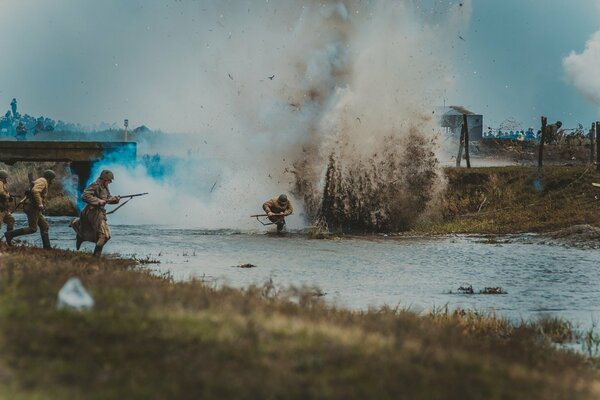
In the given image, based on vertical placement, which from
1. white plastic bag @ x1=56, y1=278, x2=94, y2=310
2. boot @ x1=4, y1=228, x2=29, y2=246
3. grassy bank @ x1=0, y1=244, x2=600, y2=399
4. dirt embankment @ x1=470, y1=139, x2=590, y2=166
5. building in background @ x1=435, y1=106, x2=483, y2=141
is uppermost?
building in background @ x1=435, y1=106, x2=483, y2=141

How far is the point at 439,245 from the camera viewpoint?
33.0 metres

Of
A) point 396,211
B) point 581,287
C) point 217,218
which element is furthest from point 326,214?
point 581,287

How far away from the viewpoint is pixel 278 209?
38.3 meters

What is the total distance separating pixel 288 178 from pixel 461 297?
2511 cm

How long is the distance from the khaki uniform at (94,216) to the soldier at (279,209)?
14600 millimetres

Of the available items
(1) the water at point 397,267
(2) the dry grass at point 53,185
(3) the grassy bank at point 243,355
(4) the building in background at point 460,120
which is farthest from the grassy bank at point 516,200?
(4) the building in background at point 460,120

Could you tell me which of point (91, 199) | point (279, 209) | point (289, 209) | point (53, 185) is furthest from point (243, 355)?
point (53, 185)

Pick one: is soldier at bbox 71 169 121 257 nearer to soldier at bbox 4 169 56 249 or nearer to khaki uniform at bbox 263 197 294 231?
soldier at bbox 4 169 56 249

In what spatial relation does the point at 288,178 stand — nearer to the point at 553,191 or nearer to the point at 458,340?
the point at 553,191

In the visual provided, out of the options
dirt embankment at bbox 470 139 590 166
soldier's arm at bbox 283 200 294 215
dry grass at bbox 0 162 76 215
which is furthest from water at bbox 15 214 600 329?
dirt embankment at bbox 470 139 590 166

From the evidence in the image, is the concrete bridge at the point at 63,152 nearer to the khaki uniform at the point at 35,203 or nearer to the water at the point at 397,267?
the water at the point at 397,267

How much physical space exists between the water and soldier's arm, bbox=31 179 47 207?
313cm

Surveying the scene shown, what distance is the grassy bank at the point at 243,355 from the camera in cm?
774

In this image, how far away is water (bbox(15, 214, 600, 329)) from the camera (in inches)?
758
